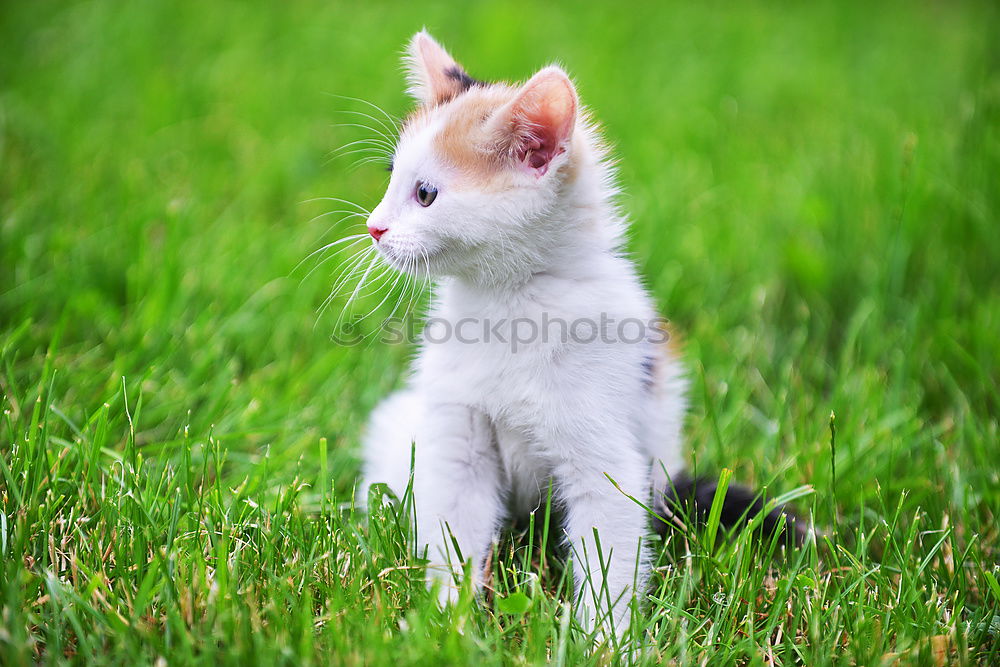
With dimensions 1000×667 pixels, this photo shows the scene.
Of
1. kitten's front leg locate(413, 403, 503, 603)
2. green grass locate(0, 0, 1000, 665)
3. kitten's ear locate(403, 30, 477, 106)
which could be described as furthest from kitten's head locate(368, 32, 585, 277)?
green grass locate(0, 0, 1000, 665)

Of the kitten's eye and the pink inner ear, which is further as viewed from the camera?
the kitten's eye

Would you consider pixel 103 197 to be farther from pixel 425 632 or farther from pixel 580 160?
pixel 425 632

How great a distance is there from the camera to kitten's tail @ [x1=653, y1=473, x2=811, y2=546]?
2090 mm

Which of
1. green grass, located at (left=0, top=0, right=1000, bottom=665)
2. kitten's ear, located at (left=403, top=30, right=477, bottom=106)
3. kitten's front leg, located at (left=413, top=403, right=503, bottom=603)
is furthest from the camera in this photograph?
kitten's ear, located at (left=403, top=30, right=477, bottom=106)

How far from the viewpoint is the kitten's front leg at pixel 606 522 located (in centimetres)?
191

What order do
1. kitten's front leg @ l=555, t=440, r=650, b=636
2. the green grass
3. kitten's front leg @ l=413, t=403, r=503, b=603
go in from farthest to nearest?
kitten's front leg @ l=413, t=403, r=503, b=603, kitten's front leg @ l=555, t=440, r=650, b=636, the green grass

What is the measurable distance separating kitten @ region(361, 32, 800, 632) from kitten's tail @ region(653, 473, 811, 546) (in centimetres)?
2

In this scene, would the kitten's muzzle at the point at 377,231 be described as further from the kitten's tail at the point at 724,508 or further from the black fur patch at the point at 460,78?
the kitten's tail at the point at 724,508

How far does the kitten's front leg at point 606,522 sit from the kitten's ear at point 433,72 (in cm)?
105

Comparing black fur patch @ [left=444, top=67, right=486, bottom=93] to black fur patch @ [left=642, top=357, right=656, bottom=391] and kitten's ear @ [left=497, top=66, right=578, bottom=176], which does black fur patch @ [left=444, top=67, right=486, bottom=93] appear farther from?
black fur patch @ [left=642, top=357, right=656, bottom=391]

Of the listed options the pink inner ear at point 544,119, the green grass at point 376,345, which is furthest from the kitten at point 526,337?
the green grass at point 376,345

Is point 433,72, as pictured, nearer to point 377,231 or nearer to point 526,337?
point 377,231

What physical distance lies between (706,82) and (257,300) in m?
3.87

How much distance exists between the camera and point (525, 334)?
2.03m
